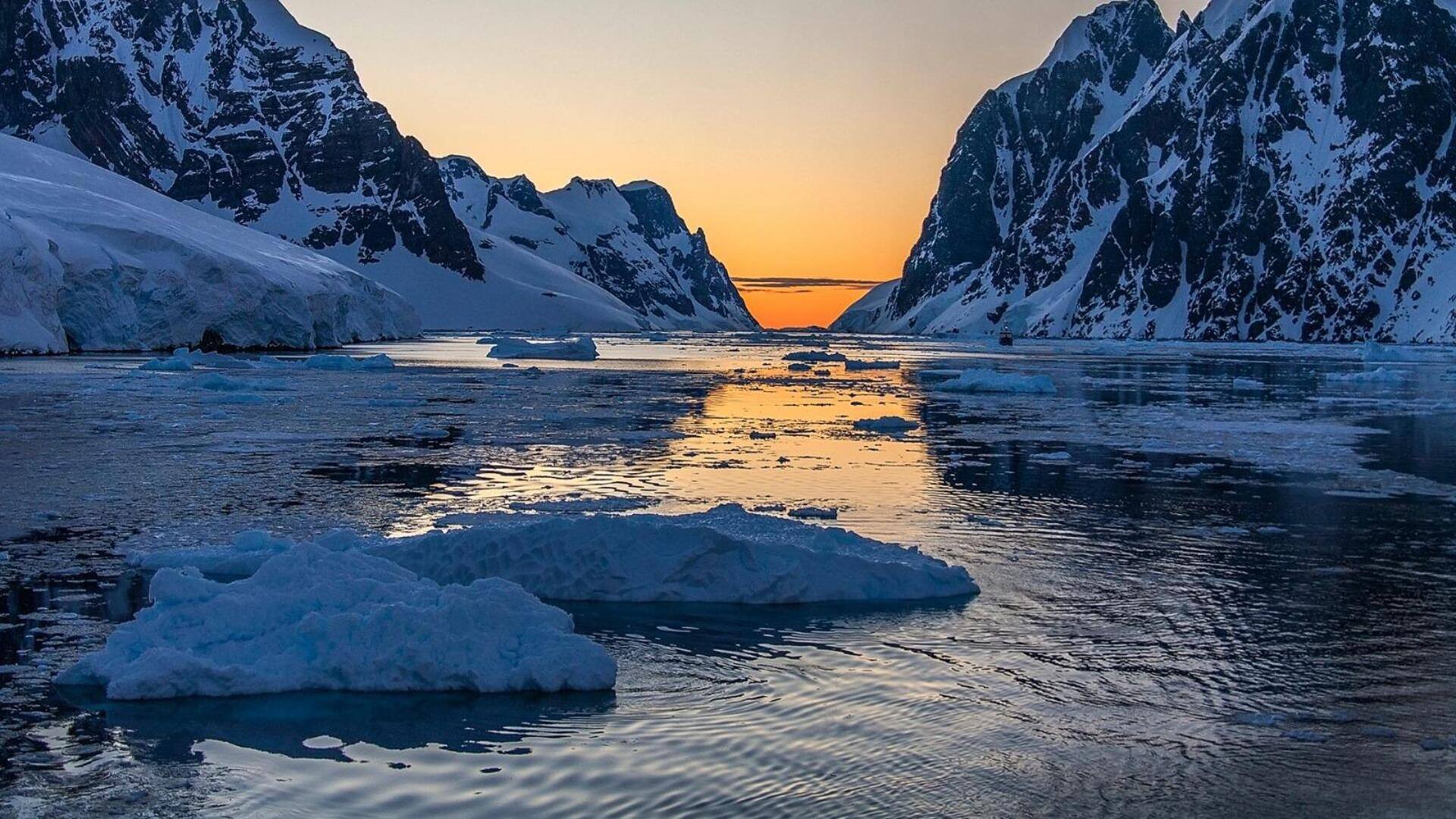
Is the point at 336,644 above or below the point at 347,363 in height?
below

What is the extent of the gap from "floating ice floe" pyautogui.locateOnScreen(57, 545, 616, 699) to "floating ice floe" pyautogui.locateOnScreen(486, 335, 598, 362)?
70.8 meters

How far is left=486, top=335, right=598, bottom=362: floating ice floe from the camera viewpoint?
8388 cm

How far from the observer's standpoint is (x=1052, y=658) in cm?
1116

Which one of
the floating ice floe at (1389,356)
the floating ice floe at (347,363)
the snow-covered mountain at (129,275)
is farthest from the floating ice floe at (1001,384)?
the snow-covered mountain at (129,275)

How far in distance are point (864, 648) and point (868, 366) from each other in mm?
61929

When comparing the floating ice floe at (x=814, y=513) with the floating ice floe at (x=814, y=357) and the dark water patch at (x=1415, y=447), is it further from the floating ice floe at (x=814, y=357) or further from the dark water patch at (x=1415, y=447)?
the floating ice floe at (x=814, y=357)

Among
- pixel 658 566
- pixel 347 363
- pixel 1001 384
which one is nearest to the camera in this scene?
pixel 658 566

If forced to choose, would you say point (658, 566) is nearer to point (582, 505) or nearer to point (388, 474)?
point (582, 505)

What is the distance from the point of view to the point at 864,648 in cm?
1164

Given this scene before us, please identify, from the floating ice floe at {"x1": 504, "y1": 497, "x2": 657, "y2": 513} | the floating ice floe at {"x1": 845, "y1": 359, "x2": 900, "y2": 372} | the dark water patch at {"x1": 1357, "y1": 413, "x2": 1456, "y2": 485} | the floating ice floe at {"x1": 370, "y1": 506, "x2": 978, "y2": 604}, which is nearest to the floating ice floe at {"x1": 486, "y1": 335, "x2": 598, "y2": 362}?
the floating ice floe at {"x1": 845, "y1": 359, "x2": 900, "y2": 372}

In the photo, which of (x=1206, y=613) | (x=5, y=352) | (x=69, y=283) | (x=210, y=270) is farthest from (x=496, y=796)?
(x=210, y=270)

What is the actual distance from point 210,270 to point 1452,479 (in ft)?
245

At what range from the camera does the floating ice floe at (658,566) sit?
13.5 m

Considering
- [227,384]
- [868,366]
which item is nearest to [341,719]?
[227,384]
